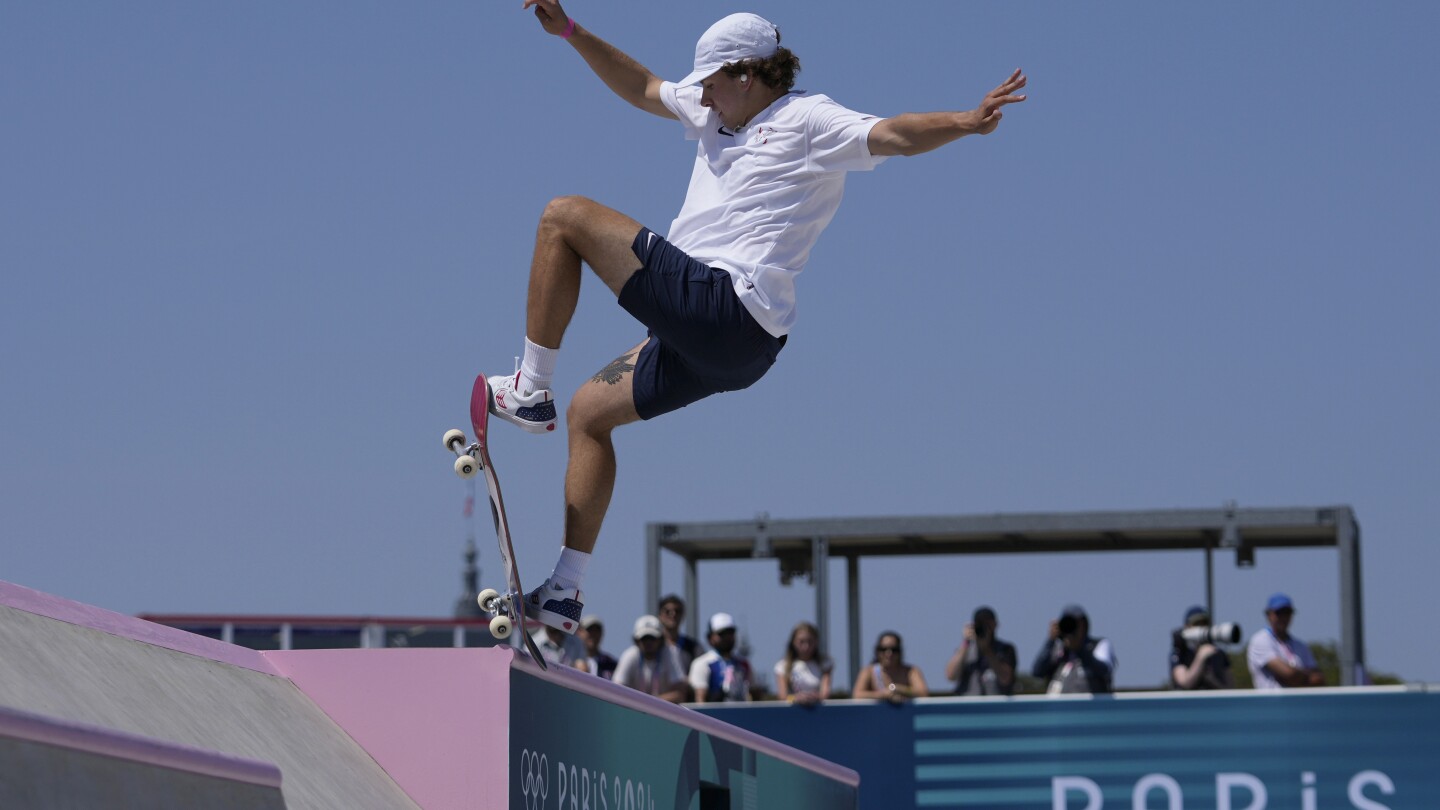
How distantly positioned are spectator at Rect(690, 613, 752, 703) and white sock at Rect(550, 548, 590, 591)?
22.9 feet

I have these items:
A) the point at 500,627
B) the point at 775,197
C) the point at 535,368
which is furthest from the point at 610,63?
the point at 500,627

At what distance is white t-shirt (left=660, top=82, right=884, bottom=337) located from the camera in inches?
208

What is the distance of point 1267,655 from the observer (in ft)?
40.7

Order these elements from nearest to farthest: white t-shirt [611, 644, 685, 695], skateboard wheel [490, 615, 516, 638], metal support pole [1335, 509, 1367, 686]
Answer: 1. skateboard wheel [490, 615, 516, 638]
2. white t-shirt [611, 644, 685, 695]
3. metal support pole [1335, 509, 1367, 686]

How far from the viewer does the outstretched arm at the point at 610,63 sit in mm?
5809

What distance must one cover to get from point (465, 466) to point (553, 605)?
21.7 inches

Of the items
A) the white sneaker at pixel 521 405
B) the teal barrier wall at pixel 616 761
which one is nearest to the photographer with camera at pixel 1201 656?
the teal barrier wall at pixel 616 761

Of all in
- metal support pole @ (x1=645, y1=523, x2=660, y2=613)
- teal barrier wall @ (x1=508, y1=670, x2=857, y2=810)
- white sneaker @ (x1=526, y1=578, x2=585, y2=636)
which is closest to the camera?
teal barrier wall @ (x1=508, y1=670, x2=857, y2=810)

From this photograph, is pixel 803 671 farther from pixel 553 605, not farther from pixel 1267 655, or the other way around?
pixel 553 605

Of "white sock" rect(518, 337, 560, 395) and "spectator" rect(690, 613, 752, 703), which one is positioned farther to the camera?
"spectator" rect(690, 613, 752, 703)

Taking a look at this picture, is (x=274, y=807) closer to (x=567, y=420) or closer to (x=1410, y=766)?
(x=567, y=420)

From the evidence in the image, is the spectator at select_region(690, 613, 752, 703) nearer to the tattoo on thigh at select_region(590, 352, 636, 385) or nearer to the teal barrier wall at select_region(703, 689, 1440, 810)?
the teal barrier wall at select_region(703, 689, 1440, 810)

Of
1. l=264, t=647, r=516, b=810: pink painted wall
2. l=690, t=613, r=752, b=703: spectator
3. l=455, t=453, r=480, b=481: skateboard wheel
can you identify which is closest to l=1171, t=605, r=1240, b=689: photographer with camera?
l=690, t=613, r=752, b=703: spectator

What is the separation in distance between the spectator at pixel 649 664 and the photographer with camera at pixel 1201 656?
3597 mm
